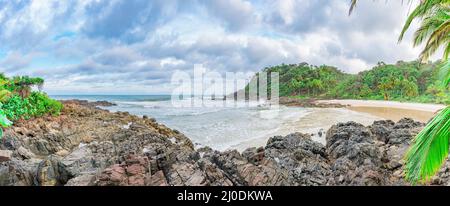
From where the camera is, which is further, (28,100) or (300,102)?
(300,102)

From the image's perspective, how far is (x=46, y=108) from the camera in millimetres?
11742

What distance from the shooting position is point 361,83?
2788 centimetres

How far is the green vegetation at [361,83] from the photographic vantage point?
86.8 ft

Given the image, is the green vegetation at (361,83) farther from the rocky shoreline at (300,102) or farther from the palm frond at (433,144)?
the palm frond at (433,144)

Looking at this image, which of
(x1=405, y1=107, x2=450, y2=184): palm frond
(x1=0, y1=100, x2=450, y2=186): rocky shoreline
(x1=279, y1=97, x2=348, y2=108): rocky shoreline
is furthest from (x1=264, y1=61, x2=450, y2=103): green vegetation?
(x1=405, y1=107, x2=450, y2=184): palm frond

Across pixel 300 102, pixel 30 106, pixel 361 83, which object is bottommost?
pixel 300 102

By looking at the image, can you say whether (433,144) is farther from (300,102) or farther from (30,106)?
(300,102)

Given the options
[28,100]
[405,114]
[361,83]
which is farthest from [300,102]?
[28,100]

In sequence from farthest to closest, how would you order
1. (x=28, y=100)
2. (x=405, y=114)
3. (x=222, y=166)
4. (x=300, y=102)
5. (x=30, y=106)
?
(x=300, y=102) < (x=405, y=114) < (x=28, y=100) < (x=30, y=106) < (x=222, y=166)

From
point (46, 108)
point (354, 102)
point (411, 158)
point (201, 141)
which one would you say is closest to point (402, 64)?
point (354, 102)

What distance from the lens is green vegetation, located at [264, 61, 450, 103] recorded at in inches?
1042

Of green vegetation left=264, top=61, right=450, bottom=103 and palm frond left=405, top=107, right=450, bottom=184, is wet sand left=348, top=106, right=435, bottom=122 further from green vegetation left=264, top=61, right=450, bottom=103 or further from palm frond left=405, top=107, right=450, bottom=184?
palm frond left=405, top=107, right=450, bottom=184
